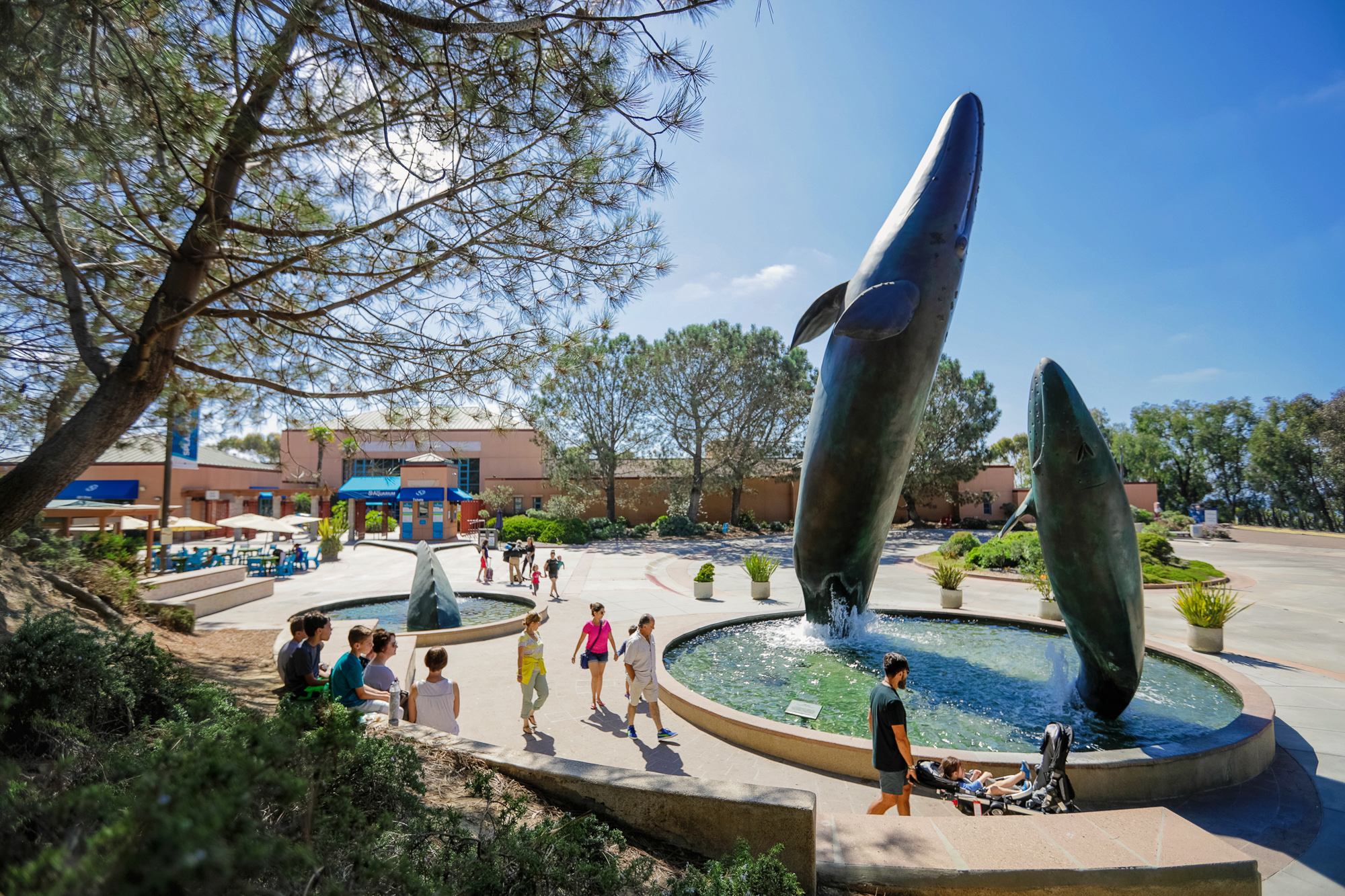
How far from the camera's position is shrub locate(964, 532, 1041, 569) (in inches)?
712

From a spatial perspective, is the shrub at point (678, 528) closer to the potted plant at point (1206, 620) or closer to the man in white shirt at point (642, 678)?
the potted plant at point (1206, 620)

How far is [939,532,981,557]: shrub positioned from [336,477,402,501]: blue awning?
85.0ft

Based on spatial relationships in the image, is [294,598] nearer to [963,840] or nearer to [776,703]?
[776,703]

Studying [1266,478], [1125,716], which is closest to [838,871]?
[1125,716]

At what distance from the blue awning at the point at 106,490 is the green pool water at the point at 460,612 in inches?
989

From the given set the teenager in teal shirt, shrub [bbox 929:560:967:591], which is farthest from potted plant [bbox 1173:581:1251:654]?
the teenager in teal shirt

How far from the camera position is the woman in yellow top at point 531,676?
614 centimetres

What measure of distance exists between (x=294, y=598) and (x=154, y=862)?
51.4ft

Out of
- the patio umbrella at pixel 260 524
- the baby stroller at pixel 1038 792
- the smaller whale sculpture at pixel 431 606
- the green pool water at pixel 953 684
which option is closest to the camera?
the baby stroller at pixel 1038 792

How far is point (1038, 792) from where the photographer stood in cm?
452

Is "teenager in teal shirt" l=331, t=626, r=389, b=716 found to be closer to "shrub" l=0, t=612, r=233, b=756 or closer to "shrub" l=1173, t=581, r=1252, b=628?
"shrub" l=0, t=612, r=233, b=756

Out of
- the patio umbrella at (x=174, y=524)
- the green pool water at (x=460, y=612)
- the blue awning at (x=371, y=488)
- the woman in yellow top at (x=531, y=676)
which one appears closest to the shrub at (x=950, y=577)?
the green pool water at (x=460, y=612)

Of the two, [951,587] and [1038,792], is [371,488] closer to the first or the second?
[951,587]

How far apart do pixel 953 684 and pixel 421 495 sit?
28.2m
